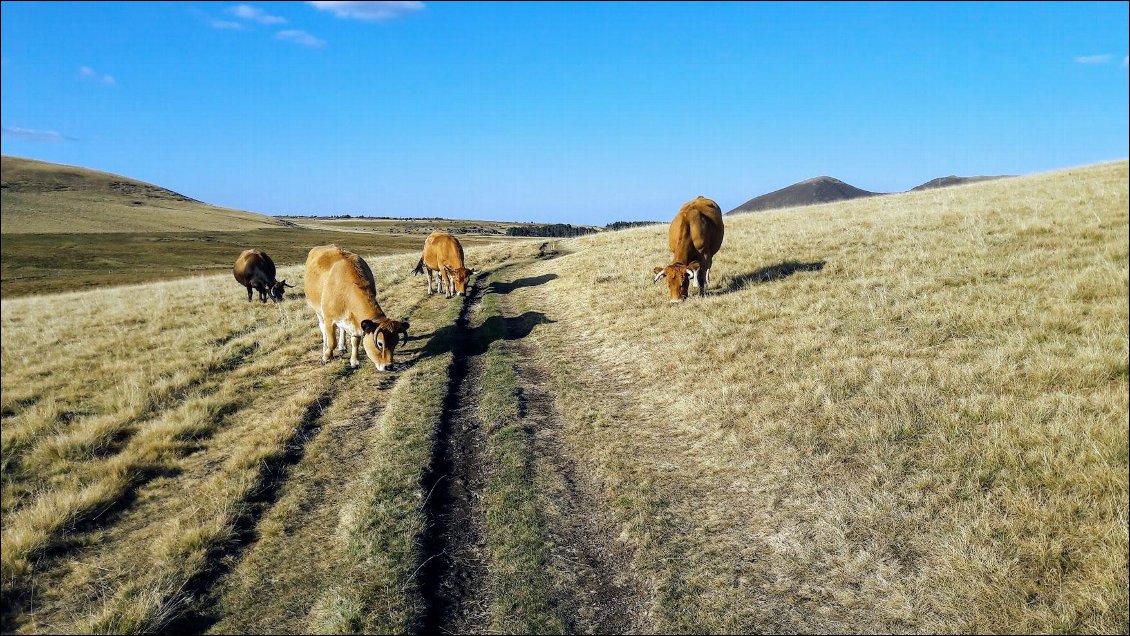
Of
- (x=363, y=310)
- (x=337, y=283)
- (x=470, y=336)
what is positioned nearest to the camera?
(x=363, y=310)

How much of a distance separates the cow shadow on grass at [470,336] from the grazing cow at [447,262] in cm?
407

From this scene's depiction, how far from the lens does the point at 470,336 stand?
48.2ft

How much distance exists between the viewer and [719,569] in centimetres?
514

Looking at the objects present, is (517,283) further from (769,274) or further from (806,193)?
(806,193)

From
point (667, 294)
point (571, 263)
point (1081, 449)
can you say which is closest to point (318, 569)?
point (1081, 449)

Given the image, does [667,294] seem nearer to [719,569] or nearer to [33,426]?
[719,569]

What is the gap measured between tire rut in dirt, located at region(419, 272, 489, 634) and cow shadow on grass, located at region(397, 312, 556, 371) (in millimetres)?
3089

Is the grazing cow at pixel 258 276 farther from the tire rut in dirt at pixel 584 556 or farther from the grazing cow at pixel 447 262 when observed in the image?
the tire rut in dirt at pixel 584 556

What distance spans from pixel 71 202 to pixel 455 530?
530 inches

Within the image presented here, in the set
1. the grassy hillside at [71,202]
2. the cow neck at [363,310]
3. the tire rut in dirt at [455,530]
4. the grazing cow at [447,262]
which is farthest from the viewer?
the grazing cow at [447,262]

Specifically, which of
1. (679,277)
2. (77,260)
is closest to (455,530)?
(679,277)

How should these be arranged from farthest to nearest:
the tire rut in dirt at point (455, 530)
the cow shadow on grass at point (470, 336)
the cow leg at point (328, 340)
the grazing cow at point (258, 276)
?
1. the grazing cow at point (258, 276)
2. the cow shadow on grass at point (470, 336)
3. the cow leg at point (328, 340)
4. the tire rut in dirt at point (455, 530)

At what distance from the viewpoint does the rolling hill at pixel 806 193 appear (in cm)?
5494

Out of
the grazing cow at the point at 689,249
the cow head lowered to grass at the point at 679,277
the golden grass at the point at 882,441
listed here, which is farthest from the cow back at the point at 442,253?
the cow head lowered to grass at the point at 679,277
